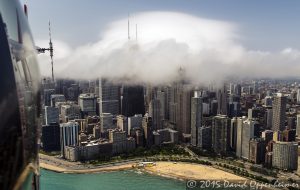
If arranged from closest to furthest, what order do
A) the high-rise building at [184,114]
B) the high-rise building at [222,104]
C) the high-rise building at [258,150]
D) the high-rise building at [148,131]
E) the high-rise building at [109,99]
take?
the high-rise building at [258,150]
the high-rise building at [148,131]
the high-rise building at [184,114]
the high-rise building at [222,104]
the high-rise building at [109,99]

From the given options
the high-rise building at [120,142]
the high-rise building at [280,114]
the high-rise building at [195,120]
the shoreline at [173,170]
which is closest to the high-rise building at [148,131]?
the high-rise building at [120,142]

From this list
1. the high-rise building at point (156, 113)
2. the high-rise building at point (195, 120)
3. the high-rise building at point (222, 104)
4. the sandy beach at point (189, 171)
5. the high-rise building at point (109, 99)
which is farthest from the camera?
the high-rise building at point (109, 99)

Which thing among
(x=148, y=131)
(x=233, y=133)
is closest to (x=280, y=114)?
(x=233, y=133)

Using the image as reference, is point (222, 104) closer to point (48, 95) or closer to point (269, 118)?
point (269, 118)

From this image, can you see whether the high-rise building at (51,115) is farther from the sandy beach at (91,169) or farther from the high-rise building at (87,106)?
the sandy beach at (91,169)

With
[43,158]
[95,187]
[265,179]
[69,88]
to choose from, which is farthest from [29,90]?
[69,88]

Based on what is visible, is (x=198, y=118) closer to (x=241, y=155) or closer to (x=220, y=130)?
(x=220, y=130)
